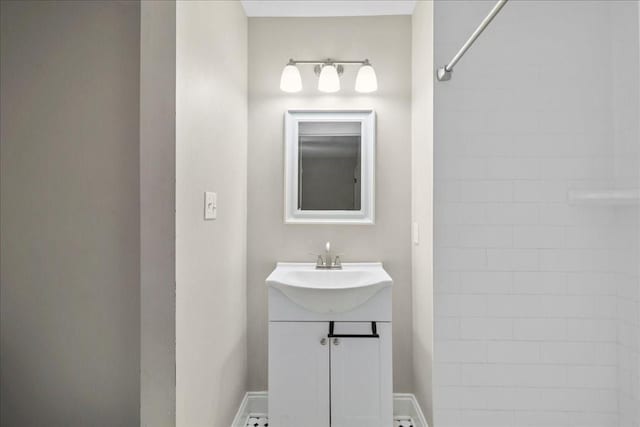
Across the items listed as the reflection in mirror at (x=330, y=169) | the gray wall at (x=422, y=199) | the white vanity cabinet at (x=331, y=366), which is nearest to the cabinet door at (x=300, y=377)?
the white vanity cabinet at (x=331, y=366)

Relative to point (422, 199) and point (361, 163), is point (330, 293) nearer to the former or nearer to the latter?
point (422, 199)


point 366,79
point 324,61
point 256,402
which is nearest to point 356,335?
point 256,402

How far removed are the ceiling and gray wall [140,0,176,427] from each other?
1.02 meters

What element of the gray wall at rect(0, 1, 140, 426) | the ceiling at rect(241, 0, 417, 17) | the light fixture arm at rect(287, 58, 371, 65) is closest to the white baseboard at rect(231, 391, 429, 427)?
the gray wall at rect(0, 1, 140, 426)

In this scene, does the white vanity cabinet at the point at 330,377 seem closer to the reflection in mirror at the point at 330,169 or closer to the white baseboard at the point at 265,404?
the white baseboard at the point at 265,404

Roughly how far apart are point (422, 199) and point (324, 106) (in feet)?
2.57

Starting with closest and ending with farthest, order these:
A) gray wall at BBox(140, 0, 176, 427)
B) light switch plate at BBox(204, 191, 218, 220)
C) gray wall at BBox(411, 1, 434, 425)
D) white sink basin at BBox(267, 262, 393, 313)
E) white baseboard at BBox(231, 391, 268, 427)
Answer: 1. gray wall at BBox(140, 0, 176, 427)
2. light switch plate at BBox(204, 191, 218, 220)
3. white sink basin at BBox(267, 262, 393, 313)
4. gray wall at BBox(411, 1, 434, 425)
5. white baseboard at BBox(231, 391, 268, 427)

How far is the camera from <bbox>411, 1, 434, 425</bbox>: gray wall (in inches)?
74.9

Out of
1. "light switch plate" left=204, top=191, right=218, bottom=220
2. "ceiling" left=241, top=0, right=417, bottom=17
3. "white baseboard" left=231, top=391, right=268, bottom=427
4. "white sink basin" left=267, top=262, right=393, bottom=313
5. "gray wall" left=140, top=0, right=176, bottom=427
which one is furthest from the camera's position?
"white baseboard" left=231, top=391, right=268, bottom=427

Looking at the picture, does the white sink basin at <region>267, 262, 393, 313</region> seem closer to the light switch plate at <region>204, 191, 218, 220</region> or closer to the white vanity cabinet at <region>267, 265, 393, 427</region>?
the white vanity cabinet at <region>267, 265, 393, 427</region>

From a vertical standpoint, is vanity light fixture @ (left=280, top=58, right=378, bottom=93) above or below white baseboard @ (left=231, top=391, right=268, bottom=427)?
above

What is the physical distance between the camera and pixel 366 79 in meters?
2.21

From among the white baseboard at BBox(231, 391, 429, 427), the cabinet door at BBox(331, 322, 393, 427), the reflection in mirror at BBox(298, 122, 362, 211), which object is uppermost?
the reflection in mirror at BBox(298, 122, 362, 211)
